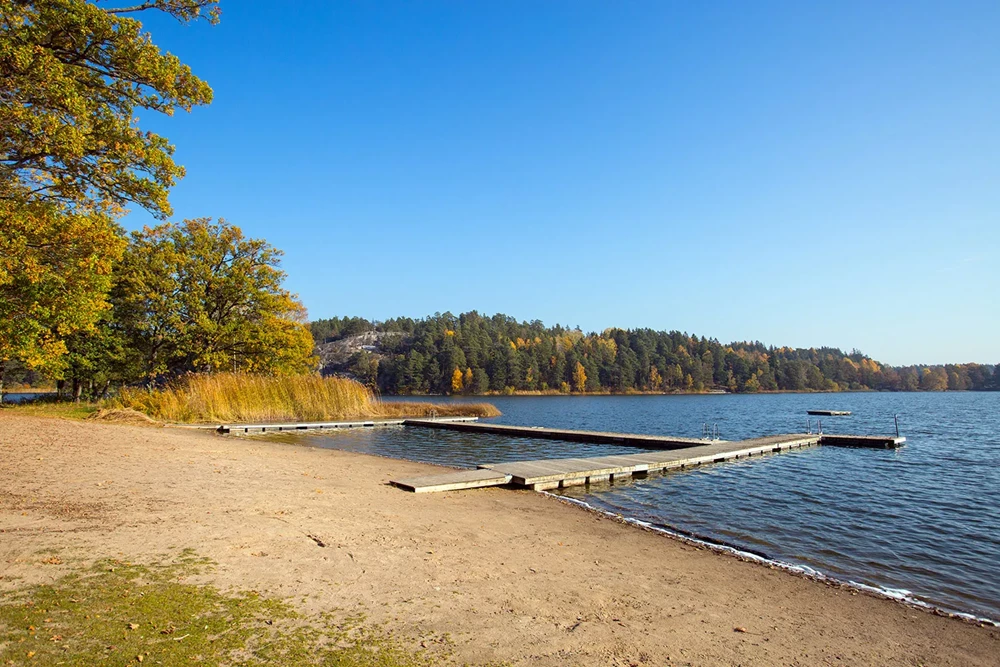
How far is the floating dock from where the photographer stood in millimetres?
11492

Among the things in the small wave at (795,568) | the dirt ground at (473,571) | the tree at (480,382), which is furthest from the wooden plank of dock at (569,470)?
the tree at (480,382)

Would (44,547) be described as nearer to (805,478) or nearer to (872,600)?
(872,600)

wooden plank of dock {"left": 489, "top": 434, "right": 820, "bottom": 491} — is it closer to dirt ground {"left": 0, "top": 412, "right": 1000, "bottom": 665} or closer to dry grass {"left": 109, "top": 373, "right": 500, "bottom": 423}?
dirt ground {"left": 0, "top": 412, "right": 1000, "bottom": 665}

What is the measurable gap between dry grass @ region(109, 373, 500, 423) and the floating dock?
10.2 m

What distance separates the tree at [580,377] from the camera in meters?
115

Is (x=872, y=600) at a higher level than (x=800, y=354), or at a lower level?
lower

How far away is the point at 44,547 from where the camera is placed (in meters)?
5.00

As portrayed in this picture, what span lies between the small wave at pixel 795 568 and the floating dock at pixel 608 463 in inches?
92.1

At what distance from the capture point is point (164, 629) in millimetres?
3744

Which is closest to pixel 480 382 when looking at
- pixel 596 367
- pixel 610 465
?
pixel 596 367

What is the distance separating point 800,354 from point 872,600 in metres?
188

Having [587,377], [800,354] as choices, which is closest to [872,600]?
[587,377]

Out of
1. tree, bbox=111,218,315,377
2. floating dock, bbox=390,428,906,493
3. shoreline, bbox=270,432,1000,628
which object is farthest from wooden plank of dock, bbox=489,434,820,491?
tree, bbox=111,218,315,377

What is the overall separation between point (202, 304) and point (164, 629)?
28.4 m
